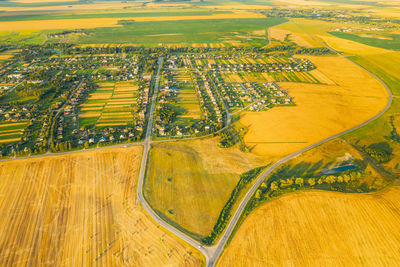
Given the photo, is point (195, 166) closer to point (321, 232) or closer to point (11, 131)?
point (321, 232)

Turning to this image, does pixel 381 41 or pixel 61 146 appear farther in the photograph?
pixel 381 41

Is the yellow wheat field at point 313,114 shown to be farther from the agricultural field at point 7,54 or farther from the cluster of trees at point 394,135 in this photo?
the agricultural field at point 7,54

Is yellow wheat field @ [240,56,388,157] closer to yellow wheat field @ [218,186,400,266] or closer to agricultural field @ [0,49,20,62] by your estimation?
yellow wheat field @ [218,186,400,266]

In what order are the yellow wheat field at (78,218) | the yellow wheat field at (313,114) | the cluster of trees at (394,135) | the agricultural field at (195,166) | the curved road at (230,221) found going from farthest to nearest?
1. the cluster of trees at (394,135)
2. the yellow wheat field at (313,114)
3. the agricultural field at (195,166)
4. the curved road at (230,221)
5. the yellow wheat field at (78,218)

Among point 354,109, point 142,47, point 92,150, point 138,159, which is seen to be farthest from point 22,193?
point 142,47

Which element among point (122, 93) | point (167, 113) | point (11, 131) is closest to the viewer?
point (11, 131)

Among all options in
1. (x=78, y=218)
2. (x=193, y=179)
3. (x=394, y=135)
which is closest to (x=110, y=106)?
(x=78, y=218)

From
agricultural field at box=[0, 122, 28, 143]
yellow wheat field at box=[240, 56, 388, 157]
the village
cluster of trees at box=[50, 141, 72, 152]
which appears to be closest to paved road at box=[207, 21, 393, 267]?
yellow wheat field at box=[240, 56, 388, 157]

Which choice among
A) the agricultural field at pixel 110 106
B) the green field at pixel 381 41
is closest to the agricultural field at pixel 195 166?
the agricultural field at pixel 110 106
